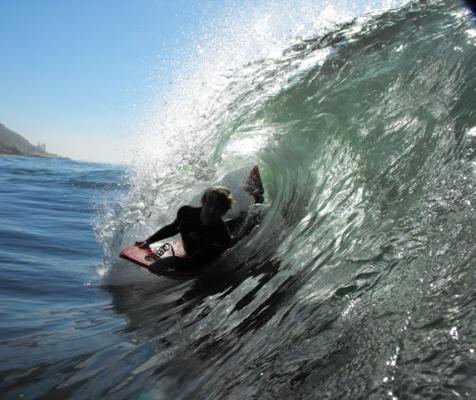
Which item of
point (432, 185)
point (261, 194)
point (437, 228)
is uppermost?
point (261, 194)

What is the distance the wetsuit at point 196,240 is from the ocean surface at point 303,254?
0.64 ft

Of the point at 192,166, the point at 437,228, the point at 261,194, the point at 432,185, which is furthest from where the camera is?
the point at 192,166

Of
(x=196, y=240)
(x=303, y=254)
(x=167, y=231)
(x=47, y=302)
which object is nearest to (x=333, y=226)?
(x=303, y=254)

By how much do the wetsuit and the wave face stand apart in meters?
0.20

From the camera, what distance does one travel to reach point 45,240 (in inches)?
302

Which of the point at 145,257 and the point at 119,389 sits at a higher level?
the point at 145,257

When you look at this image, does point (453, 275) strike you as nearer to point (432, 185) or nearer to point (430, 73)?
point (432, 185)

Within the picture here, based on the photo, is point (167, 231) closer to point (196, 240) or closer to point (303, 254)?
point (196, 240)

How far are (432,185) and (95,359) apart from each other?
2.74 metres

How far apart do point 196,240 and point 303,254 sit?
1588 mm

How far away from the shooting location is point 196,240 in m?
5.35

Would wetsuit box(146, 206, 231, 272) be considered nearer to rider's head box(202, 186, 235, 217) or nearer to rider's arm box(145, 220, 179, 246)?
rider's arm box(145, 220, 179, 246)

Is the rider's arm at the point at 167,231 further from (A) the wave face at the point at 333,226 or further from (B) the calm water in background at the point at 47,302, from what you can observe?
(B) the calm water in background at the point at 47,302

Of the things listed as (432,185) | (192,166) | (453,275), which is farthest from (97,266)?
(453,275)
